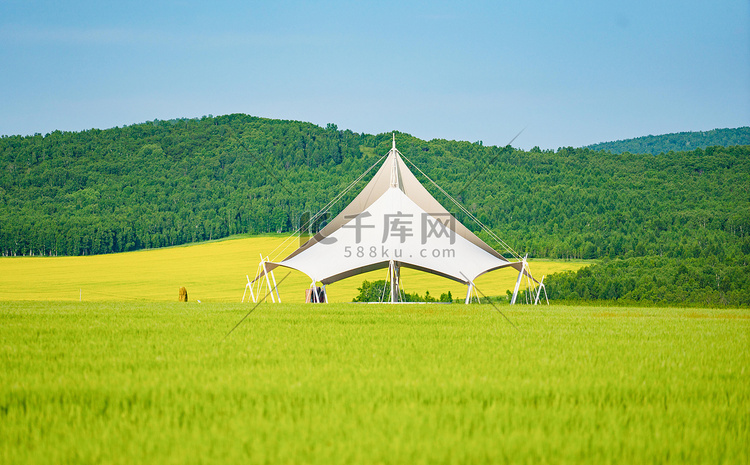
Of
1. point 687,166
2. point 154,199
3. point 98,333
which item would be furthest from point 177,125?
point 98,333

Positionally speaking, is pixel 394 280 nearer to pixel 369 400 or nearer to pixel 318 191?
pixel 369 400

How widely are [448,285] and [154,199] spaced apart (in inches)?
2578

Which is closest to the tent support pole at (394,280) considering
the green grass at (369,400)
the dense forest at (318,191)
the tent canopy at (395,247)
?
the tent canopy at (395,247)

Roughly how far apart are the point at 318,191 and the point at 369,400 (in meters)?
99.2

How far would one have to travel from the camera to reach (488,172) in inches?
3976

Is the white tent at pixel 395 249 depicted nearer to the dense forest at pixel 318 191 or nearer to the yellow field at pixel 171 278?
the yellow field at pixel 171 278

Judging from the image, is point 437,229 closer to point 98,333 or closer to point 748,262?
point 98,333

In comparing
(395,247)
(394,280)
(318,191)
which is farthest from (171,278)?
(395,247)

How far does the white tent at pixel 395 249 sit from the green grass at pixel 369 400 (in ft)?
42.1

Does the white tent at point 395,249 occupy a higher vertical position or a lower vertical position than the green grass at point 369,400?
higher

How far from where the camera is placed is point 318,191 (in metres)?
102

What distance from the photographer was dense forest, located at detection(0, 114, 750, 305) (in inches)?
2928

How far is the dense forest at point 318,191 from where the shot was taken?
74.4m

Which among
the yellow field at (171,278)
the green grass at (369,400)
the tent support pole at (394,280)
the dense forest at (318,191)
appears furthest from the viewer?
the dense forest at (318,191)
